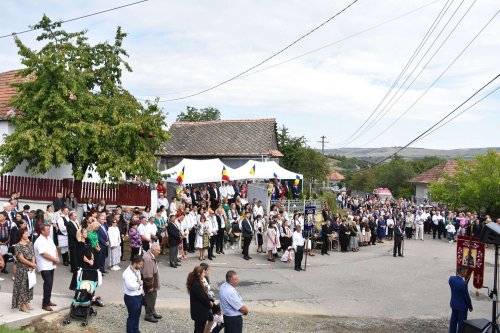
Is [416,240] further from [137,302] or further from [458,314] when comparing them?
[137,302]

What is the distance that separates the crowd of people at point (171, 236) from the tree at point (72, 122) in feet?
5.40

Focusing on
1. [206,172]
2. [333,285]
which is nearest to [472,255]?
[333,285]

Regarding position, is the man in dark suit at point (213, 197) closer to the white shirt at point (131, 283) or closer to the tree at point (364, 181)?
the white shirt at point (131, 283)

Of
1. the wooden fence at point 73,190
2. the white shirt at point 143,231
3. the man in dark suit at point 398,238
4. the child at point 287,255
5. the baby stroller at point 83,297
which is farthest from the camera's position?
the man in dark suit at point 398,238

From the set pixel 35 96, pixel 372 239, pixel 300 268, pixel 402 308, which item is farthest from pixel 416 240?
pixel 35 96

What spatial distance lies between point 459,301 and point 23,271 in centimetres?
898

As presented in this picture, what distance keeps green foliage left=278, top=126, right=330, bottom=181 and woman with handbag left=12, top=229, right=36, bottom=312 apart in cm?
3809

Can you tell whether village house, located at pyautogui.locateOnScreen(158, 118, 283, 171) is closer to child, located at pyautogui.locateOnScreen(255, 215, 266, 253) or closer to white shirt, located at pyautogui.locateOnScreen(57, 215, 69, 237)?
child, located at pyautogui.locateOnScreen(255, 215, 266, 253)

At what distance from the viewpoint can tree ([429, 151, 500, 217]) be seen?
106ft

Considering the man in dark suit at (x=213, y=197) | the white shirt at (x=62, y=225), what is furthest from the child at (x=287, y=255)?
the white shirt at (x=62, y=225)

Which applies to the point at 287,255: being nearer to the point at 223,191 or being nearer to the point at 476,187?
the point at 223,191

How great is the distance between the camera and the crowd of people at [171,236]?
9875 millimetres

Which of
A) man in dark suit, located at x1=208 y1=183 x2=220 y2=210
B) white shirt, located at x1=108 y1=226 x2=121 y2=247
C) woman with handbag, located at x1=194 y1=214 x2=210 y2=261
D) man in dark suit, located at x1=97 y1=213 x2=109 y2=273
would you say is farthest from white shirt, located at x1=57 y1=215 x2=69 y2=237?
man in dark suit, located at x1=208 y1=183 x2=220 y2=210

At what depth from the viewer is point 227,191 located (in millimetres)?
24469
